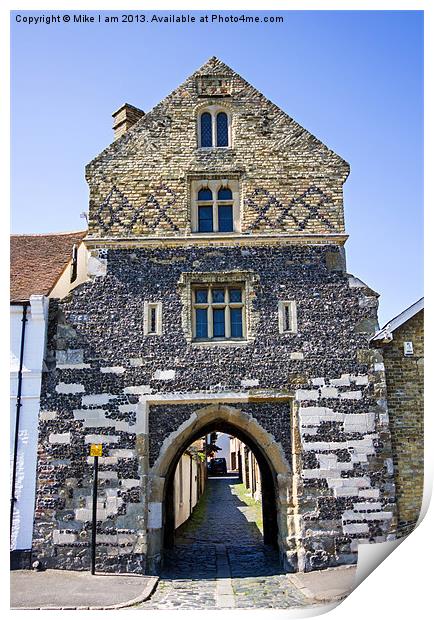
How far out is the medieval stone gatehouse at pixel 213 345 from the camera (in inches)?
382

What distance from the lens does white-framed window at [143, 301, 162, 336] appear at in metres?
10.4

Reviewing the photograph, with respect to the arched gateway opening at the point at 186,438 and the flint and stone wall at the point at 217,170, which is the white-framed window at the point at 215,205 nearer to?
the flint and stone wall at the point at 217,170

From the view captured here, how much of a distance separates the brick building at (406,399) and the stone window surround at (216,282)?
2095 mm

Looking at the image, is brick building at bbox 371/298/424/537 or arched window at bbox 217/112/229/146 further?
arched window at bbox 217/112/229/146

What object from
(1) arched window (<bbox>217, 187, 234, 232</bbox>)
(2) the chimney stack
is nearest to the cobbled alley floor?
(1) arched window (<bbox>217, 187, 234, 232</bbox>)

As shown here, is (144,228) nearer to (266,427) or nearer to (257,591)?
(266,427)

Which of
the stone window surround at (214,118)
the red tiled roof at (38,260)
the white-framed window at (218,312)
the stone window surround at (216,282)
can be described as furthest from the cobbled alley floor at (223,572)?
the stone window surround at (214,118)

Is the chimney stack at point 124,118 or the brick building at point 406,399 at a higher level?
the chimney stack at point 124,118

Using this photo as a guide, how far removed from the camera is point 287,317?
10445mm

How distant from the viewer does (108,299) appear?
10484 millimetres

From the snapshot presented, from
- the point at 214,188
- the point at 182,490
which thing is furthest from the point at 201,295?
the point at 182,490

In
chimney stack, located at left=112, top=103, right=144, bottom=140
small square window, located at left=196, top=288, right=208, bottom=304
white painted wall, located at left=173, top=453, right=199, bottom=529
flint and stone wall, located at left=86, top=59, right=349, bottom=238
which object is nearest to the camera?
small square window, located at left=196, top=288, right=208, bottom=304

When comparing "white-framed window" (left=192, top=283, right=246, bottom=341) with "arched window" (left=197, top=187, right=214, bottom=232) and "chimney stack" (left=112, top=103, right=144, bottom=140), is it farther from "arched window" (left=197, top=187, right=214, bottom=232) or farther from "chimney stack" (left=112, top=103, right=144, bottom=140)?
"chimney stack" (left=112, top=103, right=144, bottom=140)

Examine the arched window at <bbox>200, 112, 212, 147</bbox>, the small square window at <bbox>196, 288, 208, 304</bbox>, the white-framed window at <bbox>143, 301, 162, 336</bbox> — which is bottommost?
the white-framed window at <bbox>143, 301, 162, 336</bbox>
